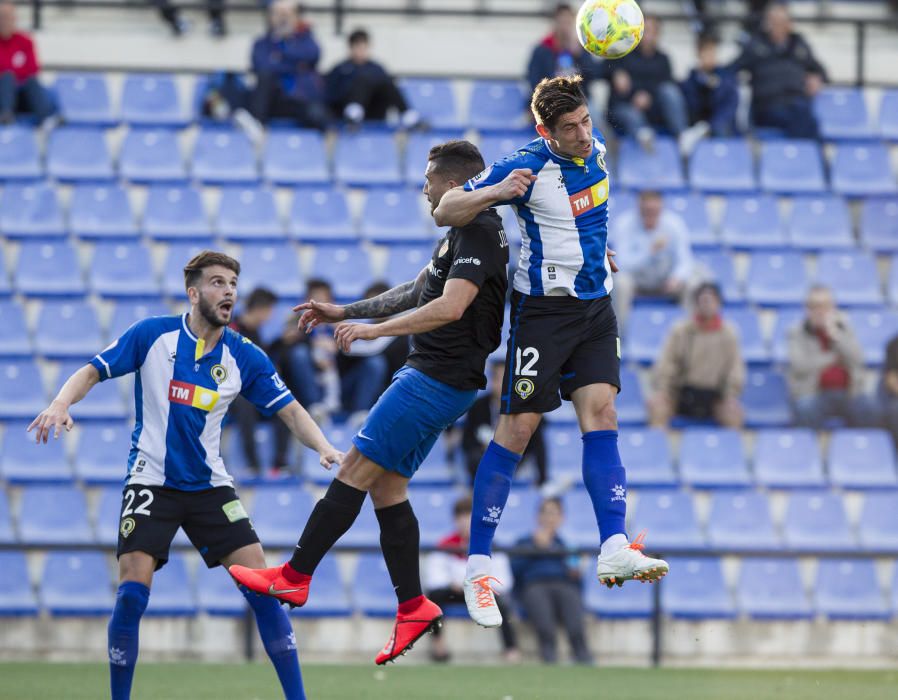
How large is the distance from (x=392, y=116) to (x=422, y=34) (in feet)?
6.00

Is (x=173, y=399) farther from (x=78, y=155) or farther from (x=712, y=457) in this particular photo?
(x=78, y=155)

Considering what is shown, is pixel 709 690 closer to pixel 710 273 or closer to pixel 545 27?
pixel 710 273

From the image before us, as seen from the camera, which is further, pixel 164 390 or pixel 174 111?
pixel 174 111

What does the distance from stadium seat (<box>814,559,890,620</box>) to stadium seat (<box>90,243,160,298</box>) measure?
6110 millimetres

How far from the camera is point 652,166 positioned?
607 inches

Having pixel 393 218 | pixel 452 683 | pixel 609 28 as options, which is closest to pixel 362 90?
pixel 393 218

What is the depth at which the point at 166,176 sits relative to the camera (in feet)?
48.6

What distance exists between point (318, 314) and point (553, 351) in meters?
1.11

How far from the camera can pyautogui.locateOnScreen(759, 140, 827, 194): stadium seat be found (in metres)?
15.5

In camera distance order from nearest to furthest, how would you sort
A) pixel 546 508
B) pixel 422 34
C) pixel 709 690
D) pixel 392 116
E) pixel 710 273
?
pixel 709 690, pixel 546 508, pixel 710 273, pixel 392 116, pixel 422 34

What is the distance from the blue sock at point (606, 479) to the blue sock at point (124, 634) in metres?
2.22

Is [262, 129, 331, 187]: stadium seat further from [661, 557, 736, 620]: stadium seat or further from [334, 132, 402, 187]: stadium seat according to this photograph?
[661, 557, 736, 620]: stadium seat

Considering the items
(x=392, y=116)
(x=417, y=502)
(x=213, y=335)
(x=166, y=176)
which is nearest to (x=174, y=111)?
(x=166, y=176)

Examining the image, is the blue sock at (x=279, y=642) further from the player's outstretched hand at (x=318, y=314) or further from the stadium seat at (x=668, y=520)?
the stadium seat at (x=668, y=520)
